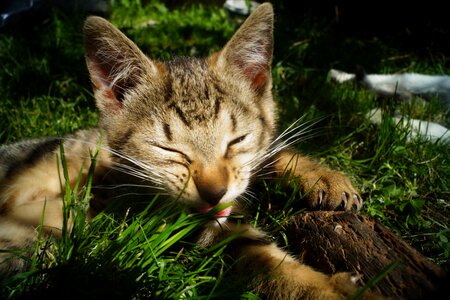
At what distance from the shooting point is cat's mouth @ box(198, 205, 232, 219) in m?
1.56

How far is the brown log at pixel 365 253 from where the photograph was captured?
4.11 ft

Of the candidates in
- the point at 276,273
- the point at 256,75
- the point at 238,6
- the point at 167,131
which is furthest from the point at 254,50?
the point at 238,6

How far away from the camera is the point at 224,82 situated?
6.61ft

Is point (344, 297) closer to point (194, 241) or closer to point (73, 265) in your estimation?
point (194, 241)

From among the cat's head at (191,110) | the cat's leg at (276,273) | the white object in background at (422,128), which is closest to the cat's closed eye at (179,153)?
the cat's head at (191,110)

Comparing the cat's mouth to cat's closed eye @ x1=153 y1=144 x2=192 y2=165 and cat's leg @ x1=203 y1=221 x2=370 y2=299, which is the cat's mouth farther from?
cat's closed eye @ x1=153 y1=144 x2=192 y2=165

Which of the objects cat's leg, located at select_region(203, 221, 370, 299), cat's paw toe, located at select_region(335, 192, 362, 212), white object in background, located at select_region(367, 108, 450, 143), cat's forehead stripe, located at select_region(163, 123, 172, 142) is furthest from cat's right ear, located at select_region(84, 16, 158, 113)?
white object in background, located at select_region(367, 108, 450, 143)

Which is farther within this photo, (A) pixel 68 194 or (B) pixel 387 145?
(B) pixel 387 145

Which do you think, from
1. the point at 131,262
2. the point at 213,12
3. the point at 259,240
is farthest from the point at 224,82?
the point at 213,12

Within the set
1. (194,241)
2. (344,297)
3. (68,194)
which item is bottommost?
(194,241)

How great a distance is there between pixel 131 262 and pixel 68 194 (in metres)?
0.42

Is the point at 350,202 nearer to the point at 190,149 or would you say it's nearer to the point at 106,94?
the point at 190,149

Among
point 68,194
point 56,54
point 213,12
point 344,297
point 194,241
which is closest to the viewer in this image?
point 344,297

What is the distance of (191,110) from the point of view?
1.81m
